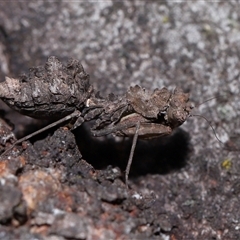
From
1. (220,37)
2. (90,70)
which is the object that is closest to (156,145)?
(90,70)

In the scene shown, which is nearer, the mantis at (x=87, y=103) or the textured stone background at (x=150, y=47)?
the mantis at (x=87, y=103)

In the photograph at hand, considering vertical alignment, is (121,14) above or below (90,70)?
above

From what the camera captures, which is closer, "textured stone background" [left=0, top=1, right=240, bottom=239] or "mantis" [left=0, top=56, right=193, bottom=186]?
"mantis" [left=0, top=56, right=193, bottom=186]

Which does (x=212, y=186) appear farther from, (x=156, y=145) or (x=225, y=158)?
(x=156, y=145)
